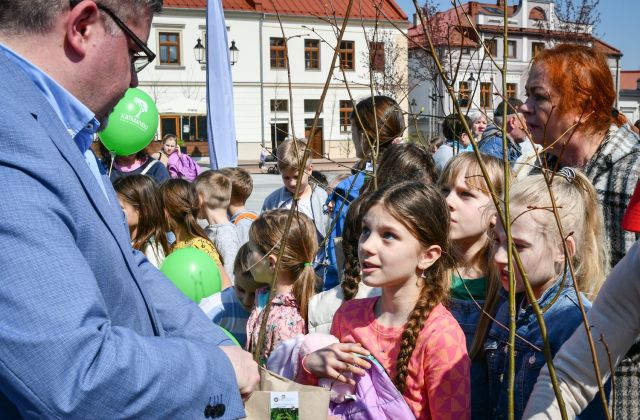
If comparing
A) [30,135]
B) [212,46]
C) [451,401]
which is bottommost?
[451,401]

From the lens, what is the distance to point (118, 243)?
153cm

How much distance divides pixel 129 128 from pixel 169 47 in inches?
1262

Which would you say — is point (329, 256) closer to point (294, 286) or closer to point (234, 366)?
point (294, 286)

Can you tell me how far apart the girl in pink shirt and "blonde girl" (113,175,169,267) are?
230cm

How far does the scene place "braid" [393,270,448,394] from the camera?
7.79 feet

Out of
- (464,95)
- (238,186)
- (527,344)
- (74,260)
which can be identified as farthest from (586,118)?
(238,186)

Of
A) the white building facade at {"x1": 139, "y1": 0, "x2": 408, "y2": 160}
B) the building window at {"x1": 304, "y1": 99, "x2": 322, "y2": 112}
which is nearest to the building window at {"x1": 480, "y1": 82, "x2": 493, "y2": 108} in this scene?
the white building facade at {"x1": 139, "y1": 0, "x2": 408, "y2": 160}

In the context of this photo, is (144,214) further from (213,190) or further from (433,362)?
(433,362)

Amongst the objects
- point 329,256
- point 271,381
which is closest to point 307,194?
point 329,256

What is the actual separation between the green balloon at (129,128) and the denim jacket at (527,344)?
14.0 feet

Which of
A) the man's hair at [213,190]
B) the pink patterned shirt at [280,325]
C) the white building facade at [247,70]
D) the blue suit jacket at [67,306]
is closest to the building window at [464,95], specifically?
the blue suit jacket at [67,306]

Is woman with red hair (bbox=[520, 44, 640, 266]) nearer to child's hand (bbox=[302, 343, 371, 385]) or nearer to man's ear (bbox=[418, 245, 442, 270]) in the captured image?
man's ear (bbox=[418, 245, 442, 270])

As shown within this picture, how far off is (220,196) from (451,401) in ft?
10.4

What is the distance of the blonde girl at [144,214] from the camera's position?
4.62m
